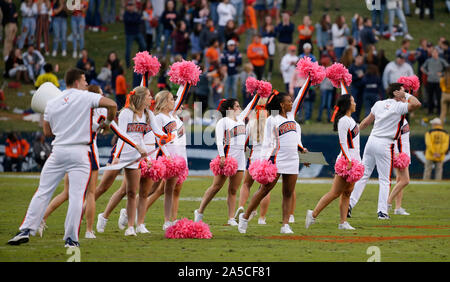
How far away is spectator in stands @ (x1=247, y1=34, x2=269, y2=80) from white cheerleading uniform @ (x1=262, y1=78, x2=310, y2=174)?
38.8 ft

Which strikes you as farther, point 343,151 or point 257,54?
point 257,54

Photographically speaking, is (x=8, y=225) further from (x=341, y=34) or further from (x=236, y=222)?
(x=341, y=34)

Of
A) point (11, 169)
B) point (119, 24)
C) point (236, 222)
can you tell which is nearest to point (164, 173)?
point (236, 222)

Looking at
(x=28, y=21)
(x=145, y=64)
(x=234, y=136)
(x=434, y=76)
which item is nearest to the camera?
(x=145, y=64)

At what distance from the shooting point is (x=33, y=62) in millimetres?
22328

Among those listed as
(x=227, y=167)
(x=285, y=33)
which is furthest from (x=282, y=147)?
(x=285, y=33)

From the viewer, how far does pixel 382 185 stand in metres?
11.4

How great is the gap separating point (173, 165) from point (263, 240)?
4.75ft

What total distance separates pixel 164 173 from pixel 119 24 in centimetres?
1861

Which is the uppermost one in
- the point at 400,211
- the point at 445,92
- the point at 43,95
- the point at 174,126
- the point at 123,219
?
the point at 43,95

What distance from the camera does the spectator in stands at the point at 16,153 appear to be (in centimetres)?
1891

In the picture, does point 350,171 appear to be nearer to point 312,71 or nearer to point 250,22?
point 312,71

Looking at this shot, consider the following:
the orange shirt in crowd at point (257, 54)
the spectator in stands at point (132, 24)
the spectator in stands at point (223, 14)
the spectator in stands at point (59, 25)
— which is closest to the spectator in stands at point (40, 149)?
the spectator in stands at point (132, 24)

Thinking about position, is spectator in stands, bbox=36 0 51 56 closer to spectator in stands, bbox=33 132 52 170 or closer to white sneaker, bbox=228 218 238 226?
spectator in stands, bbox=33 132 52 170
